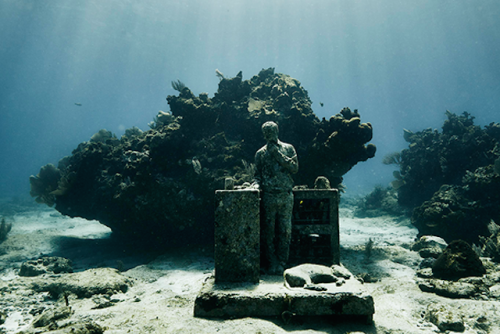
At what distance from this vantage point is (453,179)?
1527 centimetres

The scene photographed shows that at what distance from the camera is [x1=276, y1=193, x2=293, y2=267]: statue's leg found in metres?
4.93

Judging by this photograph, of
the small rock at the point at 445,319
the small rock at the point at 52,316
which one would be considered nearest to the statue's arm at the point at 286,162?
the small rock at the point at 445,319

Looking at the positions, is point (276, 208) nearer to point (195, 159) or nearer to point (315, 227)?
point (315, 227)

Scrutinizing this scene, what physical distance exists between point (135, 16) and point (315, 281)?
211ft

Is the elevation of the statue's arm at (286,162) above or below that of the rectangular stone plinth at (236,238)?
above

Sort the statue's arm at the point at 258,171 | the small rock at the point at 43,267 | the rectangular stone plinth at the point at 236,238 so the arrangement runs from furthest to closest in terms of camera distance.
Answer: the small rock at the point at 43,267, the statue's arm at the point at 258,171, the rectangular stone plinth at the point at 236,238

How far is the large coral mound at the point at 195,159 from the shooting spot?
1033cm

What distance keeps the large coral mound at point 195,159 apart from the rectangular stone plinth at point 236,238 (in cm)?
476

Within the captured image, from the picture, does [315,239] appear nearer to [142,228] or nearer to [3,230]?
[142,228]

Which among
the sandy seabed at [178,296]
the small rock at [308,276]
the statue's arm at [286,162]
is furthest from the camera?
the statue's arm at [286,162]

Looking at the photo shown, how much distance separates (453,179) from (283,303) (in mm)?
16873

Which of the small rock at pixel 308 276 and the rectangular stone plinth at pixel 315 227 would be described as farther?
the rectangular stone plinth at pixel 315 227

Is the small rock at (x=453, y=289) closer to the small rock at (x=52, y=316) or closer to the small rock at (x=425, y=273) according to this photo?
the small rock at (x=425, y=273)

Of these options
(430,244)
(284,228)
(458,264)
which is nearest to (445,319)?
(284,228)
